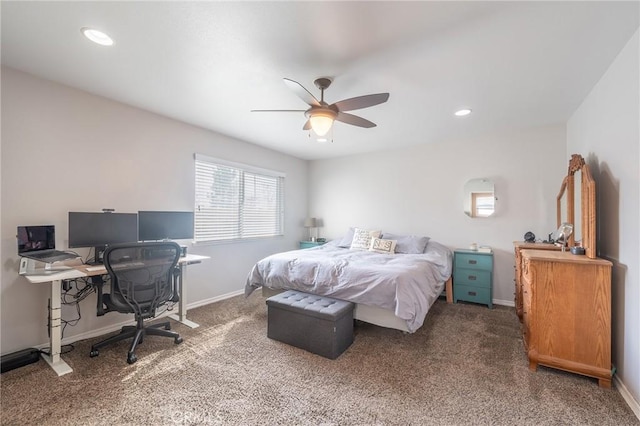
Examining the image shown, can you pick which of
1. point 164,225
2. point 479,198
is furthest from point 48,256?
point 479,198

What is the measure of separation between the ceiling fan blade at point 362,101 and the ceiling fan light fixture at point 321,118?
0.09 metres

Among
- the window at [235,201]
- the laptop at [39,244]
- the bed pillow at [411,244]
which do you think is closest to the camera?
the laptop at [39,244]

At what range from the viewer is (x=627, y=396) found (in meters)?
1.82

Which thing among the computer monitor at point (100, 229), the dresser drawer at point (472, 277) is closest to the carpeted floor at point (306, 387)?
→ the computer monitor at point (100, 229)

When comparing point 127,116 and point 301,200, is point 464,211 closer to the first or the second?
point 301,200

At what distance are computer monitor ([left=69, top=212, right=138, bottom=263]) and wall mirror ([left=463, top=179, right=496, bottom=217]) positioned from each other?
4386mm

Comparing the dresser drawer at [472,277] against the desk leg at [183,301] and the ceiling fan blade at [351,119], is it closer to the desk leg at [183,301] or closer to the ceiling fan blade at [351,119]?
the ceiling fan blade at [351,119]

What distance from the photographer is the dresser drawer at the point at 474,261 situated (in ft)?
12.4

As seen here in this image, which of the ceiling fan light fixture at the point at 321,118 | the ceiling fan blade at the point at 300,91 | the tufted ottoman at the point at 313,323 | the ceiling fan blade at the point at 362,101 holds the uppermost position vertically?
the ceiling fan blade at the point at 300,91

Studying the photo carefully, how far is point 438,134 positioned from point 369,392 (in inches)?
137

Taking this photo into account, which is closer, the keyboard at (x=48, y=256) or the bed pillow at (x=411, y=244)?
the keyboard at (x=48, y=256)

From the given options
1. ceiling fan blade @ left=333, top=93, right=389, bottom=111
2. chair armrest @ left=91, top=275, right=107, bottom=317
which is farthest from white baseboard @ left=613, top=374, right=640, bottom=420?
chair armrest @ left=91, top=275, right=107, bottom=317

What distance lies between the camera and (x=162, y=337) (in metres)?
2.79

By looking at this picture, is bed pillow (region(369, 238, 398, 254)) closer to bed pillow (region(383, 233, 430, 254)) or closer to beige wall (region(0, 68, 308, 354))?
bed pillow (region(383, 233, 430, 254))
